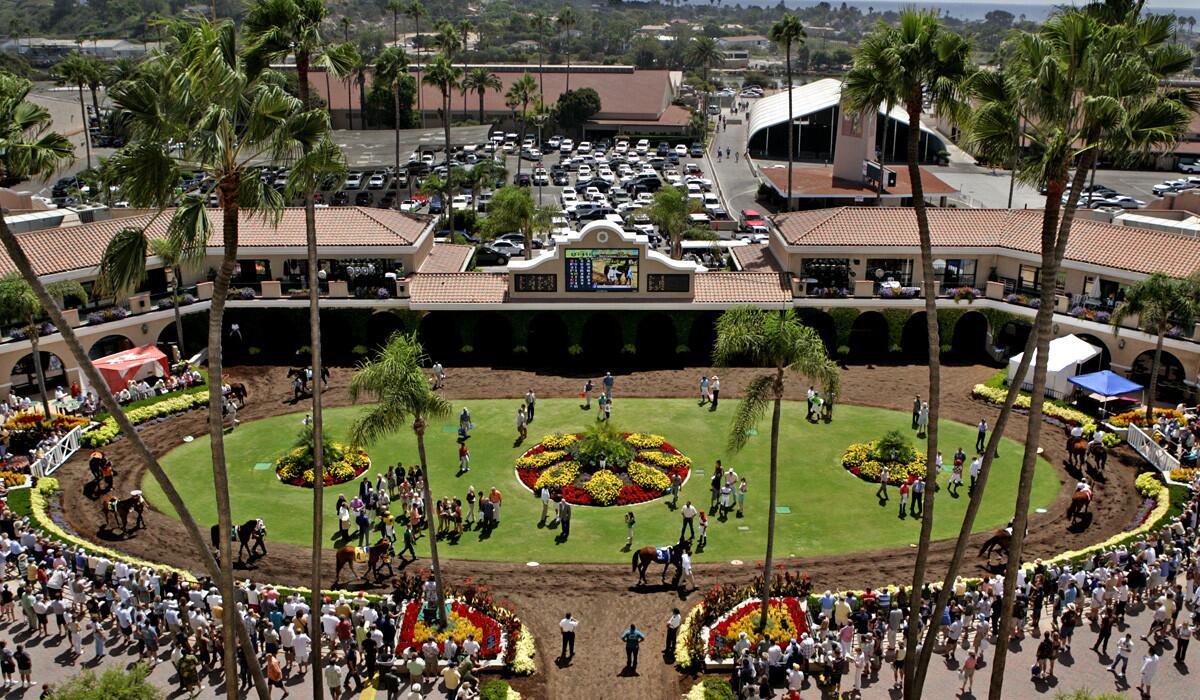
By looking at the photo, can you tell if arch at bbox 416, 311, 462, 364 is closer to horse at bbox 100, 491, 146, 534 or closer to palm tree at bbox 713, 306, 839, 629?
horse at bbox 100, 491, 146, 534

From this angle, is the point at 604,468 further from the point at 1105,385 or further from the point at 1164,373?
the point at 1164,373

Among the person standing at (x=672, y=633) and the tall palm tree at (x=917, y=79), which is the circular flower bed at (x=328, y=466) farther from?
the tall palm tree at (x=917, y=79)

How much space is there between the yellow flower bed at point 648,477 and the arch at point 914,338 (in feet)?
66.4

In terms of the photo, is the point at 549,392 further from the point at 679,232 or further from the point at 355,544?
the point at 679,232

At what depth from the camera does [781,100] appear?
117688mm

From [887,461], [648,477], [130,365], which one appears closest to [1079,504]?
[887,461]

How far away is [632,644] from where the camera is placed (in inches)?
1125

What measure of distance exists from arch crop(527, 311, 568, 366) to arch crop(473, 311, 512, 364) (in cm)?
117

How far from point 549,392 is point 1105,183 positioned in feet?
260

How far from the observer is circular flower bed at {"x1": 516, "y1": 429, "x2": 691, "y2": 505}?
3891 cm

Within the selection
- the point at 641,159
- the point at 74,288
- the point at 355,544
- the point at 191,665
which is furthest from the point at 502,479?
the point at 641,159

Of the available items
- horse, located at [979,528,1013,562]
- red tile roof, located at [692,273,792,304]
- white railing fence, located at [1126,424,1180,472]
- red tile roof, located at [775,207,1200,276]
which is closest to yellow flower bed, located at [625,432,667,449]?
red tile roof, located at [692,273,792,304]

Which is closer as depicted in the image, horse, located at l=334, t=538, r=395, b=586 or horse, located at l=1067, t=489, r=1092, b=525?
horse, located at l=334, t=538, r=395, b=586

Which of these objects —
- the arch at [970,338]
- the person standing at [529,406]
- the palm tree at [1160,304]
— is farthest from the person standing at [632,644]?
the arch at [970,338]
